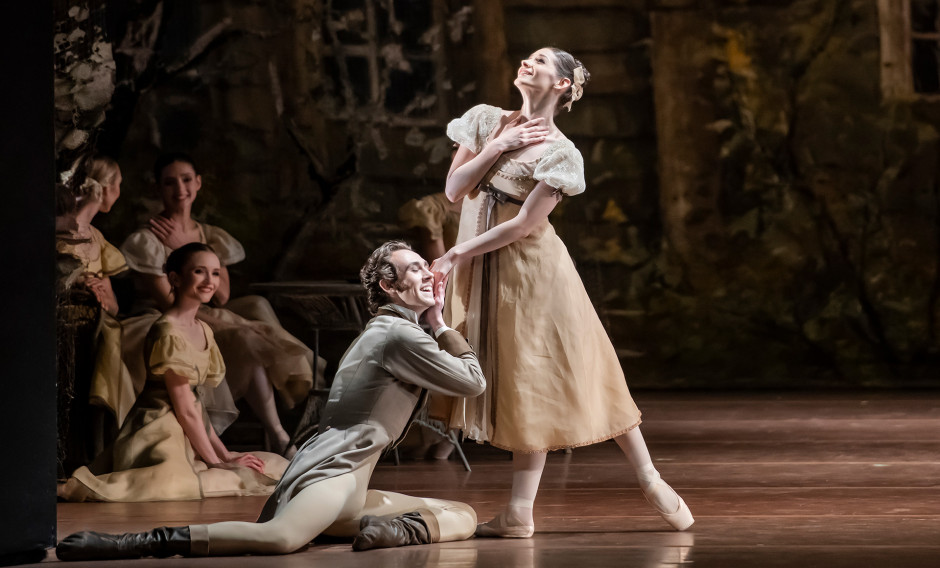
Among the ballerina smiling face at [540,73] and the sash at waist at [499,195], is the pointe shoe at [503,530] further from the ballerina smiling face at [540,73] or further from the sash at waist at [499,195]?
the ballerina smiling face at [540,73]

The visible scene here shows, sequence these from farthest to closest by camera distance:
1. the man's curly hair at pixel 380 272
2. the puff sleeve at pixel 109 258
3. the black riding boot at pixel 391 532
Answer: the puff sleeve at pixel 109 258 < the man's curly hair at pixel 380 272 < the black riding boot at pixel 391 532

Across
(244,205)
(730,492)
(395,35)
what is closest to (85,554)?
(730,492)

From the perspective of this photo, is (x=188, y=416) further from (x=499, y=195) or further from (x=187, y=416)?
(x=499, y=195)

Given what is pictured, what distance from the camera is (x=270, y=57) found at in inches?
286

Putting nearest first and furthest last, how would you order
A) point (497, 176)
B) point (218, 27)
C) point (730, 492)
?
point (497, 176)
point (730, 492)
point (218, 27)

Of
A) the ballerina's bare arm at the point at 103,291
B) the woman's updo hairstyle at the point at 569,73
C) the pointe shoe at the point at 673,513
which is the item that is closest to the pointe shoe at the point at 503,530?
the pointe shoe at the point at 673,513

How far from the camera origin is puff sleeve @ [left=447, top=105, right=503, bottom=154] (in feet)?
11.8

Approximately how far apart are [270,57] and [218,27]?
32 centimetres

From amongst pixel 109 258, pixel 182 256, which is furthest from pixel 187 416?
pixel 109 258

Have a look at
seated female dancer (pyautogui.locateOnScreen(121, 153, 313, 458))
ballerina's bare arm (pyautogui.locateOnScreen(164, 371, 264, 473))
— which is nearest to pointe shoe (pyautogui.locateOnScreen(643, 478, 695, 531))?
ballerina's bare arm (pyautogui.locateOnScreen(164, 371, 264, 473))

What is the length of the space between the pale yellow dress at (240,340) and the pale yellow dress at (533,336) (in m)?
1.94

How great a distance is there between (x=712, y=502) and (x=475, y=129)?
140 centimetres

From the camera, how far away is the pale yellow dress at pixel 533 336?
135 inches

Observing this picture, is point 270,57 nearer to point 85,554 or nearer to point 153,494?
point 153,494
